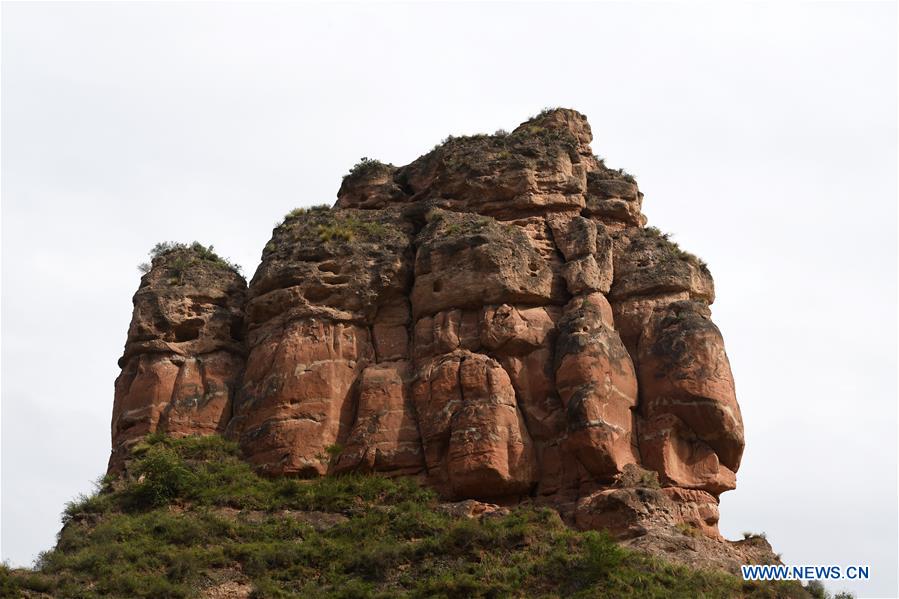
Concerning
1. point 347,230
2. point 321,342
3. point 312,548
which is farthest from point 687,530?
point 347,230

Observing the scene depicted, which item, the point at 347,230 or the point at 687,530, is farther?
the point at 347,230

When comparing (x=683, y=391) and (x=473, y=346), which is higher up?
(x=473, y=346)

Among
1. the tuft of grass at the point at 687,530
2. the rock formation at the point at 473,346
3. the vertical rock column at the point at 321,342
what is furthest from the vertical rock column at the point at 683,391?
the vertical rock column at the point at 321,342

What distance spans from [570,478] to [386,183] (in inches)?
517

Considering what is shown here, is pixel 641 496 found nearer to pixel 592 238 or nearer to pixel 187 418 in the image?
pixel 592 238

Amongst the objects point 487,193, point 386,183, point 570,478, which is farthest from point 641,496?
point 386,183

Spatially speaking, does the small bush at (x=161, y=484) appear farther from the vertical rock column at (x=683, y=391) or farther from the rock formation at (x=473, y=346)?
the vertical rock column at (x=683, y=391)

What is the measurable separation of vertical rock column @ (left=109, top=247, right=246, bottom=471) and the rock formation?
0.07m

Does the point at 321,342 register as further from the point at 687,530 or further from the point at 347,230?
the point at 687,530

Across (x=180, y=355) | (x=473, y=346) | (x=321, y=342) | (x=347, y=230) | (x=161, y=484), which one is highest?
(x=347, y=230)

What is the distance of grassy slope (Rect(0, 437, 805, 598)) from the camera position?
33031mm

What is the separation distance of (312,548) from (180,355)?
9.14 m

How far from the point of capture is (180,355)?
42469mm

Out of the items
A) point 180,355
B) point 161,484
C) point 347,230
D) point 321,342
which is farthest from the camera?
point 347,230
